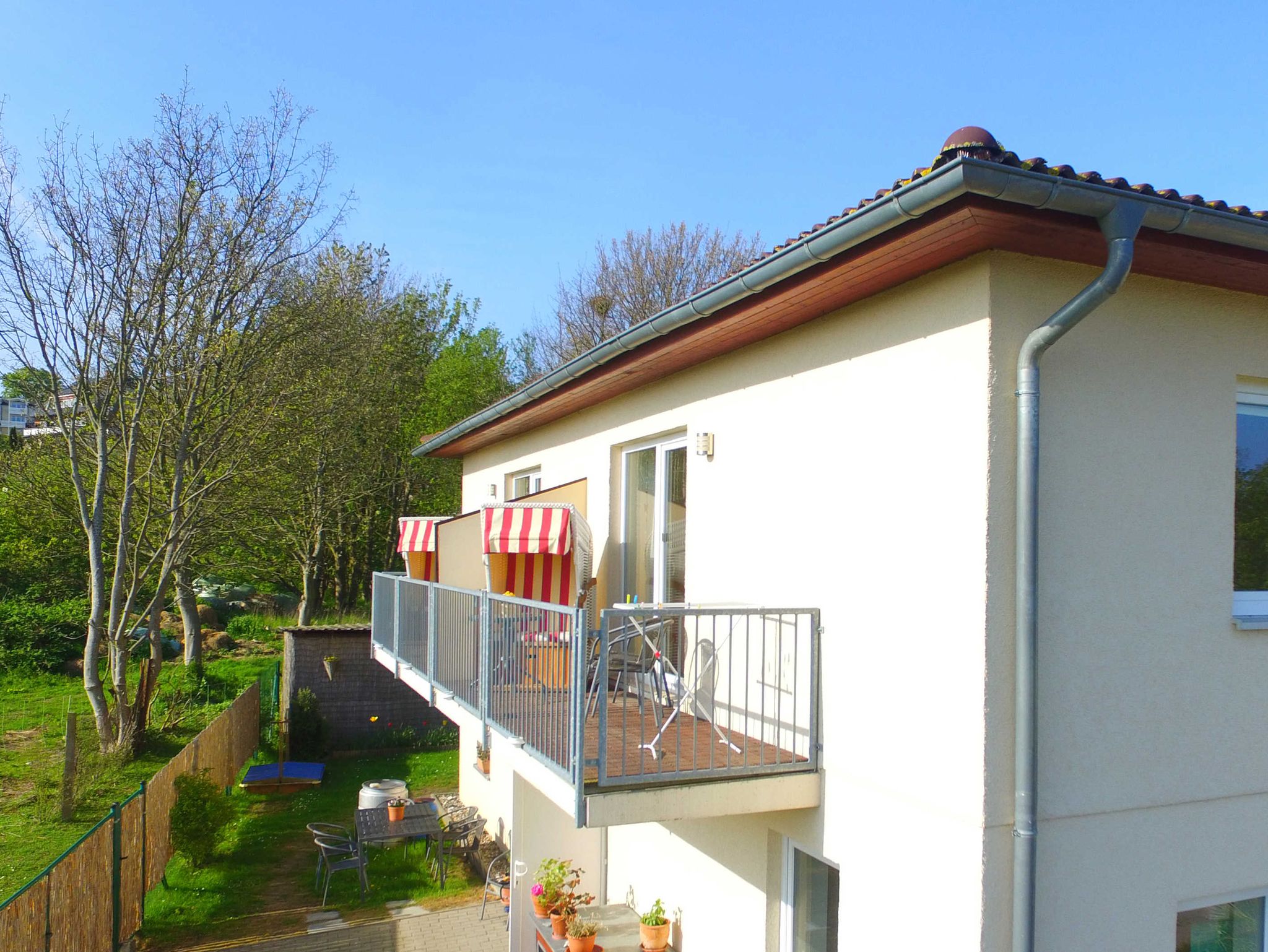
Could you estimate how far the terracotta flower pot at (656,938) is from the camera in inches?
297

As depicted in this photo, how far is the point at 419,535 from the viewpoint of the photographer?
43.7ft

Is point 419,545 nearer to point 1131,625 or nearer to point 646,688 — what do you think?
point 646,688

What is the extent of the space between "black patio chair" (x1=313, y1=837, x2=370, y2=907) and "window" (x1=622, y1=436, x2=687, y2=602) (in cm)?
656

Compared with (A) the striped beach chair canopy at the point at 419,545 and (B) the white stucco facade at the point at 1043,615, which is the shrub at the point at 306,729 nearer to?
(A) the striped beach chair canopy at the point at 419,545

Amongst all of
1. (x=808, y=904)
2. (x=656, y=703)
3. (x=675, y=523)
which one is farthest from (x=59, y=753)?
(x=808, y=904)

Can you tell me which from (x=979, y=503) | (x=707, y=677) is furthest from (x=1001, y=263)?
(x=707, y=677)

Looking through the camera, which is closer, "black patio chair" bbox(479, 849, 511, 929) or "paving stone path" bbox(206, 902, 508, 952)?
"paving stone path" bbox(206, 902, 508, 952)

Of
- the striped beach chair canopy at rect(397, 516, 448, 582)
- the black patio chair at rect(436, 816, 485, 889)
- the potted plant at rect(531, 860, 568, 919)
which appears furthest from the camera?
the black patio chair at rect(436, 816, 485, 889)

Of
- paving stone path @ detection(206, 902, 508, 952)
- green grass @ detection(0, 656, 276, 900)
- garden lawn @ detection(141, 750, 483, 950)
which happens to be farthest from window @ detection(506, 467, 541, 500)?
green grass @ detection(0, 656, 276, 900)

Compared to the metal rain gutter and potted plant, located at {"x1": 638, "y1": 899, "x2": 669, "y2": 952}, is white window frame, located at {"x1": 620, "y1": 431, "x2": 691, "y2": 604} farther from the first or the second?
the metal rain gutter

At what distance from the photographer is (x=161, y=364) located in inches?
691

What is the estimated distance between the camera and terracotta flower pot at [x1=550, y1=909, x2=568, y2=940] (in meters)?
8.65

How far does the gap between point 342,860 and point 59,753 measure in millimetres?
8564

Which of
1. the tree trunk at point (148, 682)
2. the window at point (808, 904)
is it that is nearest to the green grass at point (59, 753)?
the tree trunk at point (148, 682)
